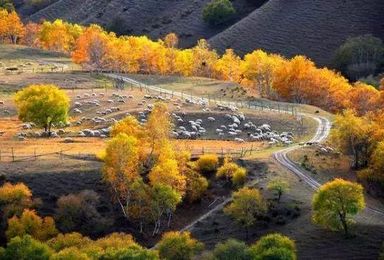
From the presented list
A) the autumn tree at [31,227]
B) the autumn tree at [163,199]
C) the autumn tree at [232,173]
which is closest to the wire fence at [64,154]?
the autumn tree at [232,173]

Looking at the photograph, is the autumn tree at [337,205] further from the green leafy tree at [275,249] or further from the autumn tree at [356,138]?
the autumn tree at [356,138]

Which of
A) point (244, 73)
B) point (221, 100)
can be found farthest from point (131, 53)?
point (221, 100)

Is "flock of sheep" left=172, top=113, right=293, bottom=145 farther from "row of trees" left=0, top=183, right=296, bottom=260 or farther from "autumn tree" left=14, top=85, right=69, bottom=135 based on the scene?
"row of trees" left=0, top=183, right=296, bottom=260

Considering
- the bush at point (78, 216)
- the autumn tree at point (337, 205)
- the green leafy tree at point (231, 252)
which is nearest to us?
the green leafy tree at point (231, 252)

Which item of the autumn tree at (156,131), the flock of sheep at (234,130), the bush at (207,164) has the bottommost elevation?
the bush at (207,164)

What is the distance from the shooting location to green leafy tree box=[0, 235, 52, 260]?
248 feet

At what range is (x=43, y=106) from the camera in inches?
4569

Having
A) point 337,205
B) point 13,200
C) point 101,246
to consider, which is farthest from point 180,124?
point 101,246

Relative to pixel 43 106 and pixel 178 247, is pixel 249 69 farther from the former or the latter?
pixel 178 247

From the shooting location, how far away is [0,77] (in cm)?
16238

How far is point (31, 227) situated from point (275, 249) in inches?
1235

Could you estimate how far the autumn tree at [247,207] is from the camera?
8619 centimetres

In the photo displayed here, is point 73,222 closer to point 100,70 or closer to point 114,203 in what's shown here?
point 114,203

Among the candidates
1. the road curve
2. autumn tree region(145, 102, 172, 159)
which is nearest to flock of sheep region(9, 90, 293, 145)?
the road curve
